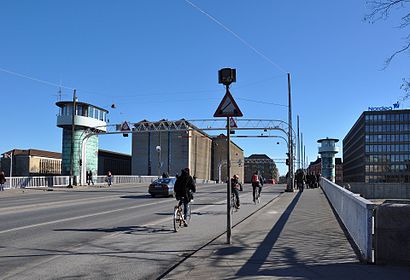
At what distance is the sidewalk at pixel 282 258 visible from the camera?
675 cm

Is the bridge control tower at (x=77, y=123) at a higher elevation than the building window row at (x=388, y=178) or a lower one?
higher

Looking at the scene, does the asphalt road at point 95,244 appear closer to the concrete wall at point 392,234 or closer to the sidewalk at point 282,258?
the sidewalk at point 282,258

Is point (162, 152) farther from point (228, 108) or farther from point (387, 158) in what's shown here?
point (228, 108)

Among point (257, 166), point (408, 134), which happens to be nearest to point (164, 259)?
point (408, 134)

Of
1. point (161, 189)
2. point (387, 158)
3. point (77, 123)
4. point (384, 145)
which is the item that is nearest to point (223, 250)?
point (161, 189)

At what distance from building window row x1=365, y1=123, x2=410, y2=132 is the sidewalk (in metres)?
126

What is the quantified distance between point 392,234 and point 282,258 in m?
1.88

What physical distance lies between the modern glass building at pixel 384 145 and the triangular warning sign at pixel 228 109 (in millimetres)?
128789

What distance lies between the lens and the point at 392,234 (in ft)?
23.2

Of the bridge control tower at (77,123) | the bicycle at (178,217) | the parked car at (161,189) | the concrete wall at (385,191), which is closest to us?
the bicycle at (178,217)

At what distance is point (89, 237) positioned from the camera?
433 inches

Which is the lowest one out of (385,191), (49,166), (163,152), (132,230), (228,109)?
(385,191)

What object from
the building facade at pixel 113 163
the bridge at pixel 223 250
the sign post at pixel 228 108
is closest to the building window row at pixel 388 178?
the building facade at pixel 113 163

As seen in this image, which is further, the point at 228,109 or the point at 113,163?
the point at 113,163
